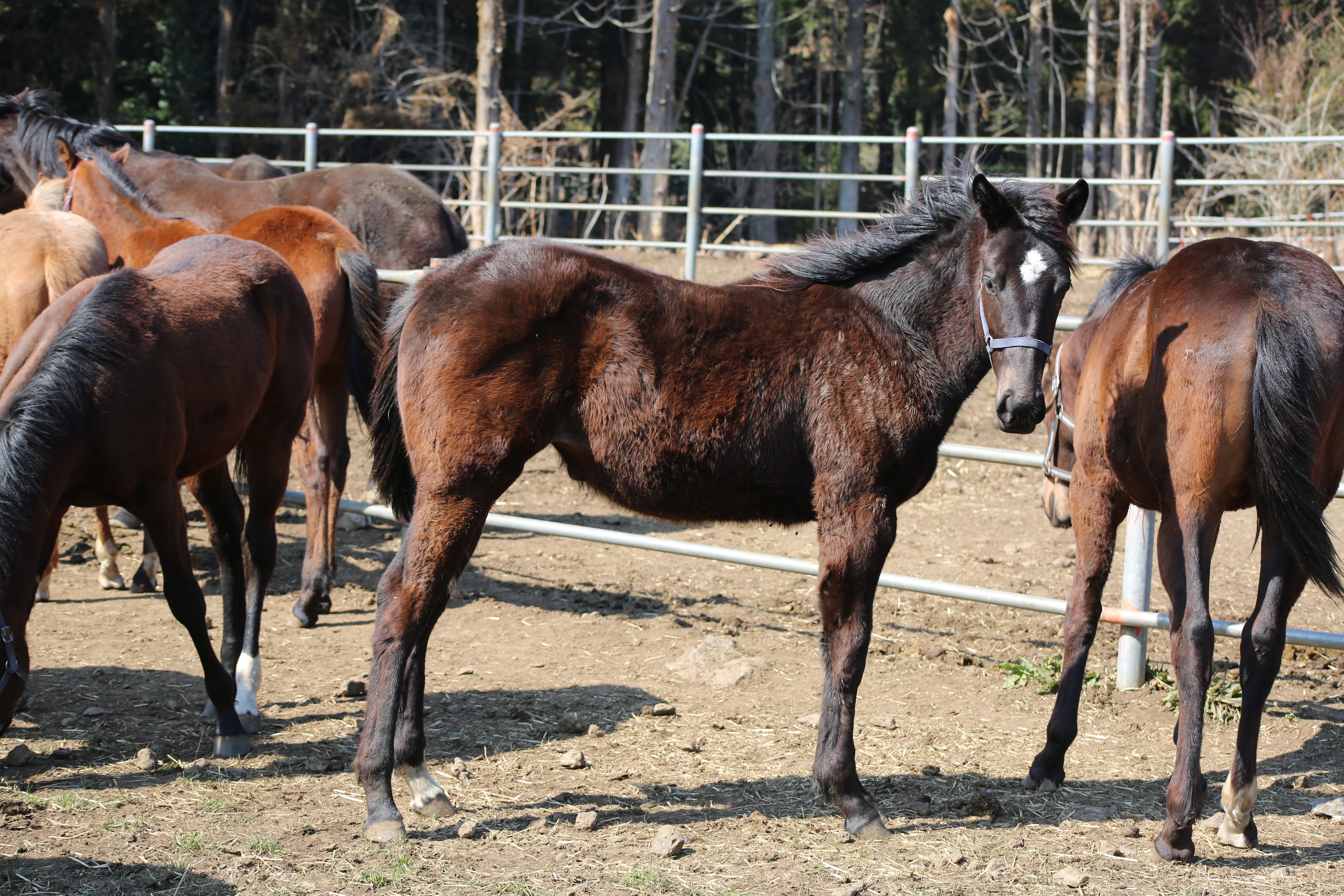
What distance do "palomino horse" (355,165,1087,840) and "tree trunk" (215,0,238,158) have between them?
19.9 m

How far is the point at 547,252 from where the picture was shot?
353 cm

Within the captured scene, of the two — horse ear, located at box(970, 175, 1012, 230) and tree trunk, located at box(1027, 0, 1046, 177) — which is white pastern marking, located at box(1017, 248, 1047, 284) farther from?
tree trunk, located at box(1027, 0, 1046, 177)

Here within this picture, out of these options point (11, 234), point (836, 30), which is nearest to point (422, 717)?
point (11, 234)

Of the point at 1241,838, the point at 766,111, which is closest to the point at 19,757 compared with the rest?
the point at 1241,838

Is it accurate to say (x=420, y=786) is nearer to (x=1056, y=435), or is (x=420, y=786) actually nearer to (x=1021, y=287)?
(x=1021, y=287)

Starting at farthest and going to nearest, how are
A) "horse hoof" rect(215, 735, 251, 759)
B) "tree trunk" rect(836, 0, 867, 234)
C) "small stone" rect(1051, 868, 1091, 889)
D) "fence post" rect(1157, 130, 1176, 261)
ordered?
1. "tree trunk" rect(836, 0, 867, 234)
2. "fence post" rect(1157, 130, 1176, 261)
3. "horse hoof" rect(215, 735, 251, 759)
4. "small stone" rect(1051, 868, 1091, 889)

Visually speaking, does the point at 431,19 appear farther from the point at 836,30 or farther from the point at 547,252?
the point at 547,252

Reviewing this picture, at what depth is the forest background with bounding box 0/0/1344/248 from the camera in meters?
20.0

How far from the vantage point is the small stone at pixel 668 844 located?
325 cm

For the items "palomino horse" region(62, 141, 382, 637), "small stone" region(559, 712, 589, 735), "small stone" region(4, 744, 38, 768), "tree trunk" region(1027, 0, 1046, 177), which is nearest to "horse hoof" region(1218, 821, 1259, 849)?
"small stone" region(559, 712, 589, 735)

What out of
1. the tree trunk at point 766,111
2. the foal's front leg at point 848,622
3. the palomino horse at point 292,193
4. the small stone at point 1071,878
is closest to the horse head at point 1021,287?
the foal's front leg at point 848,622

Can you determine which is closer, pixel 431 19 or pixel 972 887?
pixel 972 887

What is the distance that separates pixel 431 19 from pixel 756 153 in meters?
8.22

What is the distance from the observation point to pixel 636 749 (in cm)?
419
